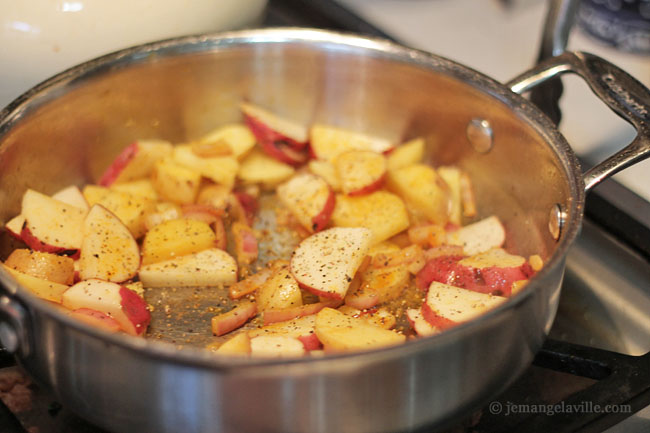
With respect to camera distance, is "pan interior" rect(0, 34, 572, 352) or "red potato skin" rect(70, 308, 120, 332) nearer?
"red potato skin" rect(70, 308, 120, 332)

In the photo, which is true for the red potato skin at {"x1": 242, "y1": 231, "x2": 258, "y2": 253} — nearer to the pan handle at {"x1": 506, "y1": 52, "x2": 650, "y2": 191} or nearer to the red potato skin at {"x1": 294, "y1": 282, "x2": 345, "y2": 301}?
the red potato skin at {"x1": 294, "y1": 282, "x2": 345, "y2": 301}

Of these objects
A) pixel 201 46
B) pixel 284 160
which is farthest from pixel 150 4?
pixel 284 160

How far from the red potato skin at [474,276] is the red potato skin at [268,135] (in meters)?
0.33

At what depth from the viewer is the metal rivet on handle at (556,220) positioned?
0.98m

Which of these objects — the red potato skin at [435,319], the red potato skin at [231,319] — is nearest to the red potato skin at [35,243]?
the red potato skin at [231,319]

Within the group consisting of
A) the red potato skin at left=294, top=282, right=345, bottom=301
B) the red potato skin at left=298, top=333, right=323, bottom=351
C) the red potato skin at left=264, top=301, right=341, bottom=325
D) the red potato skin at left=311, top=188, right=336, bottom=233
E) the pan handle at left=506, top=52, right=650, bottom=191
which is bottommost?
the red potato skin at left=264, top=301, right=341, bottom=325

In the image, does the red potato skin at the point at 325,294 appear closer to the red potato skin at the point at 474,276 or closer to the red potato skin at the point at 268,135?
the red potato skin at the point at 474,276

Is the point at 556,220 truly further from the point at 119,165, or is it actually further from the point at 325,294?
the point at 119,165

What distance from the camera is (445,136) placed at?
3.94 feet

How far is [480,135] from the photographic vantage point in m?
1.14

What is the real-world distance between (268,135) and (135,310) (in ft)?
1.32

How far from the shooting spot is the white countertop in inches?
54.1

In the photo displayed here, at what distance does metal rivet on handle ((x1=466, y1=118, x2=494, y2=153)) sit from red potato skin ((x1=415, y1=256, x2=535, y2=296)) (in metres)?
0.21

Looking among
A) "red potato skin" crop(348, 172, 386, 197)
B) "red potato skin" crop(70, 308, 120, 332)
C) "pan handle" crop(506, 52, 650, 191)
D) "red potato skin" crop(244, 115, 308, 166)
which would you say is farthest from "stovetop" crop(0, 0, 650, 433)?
"red potato skin" crop(244, 115, 308, 166)
